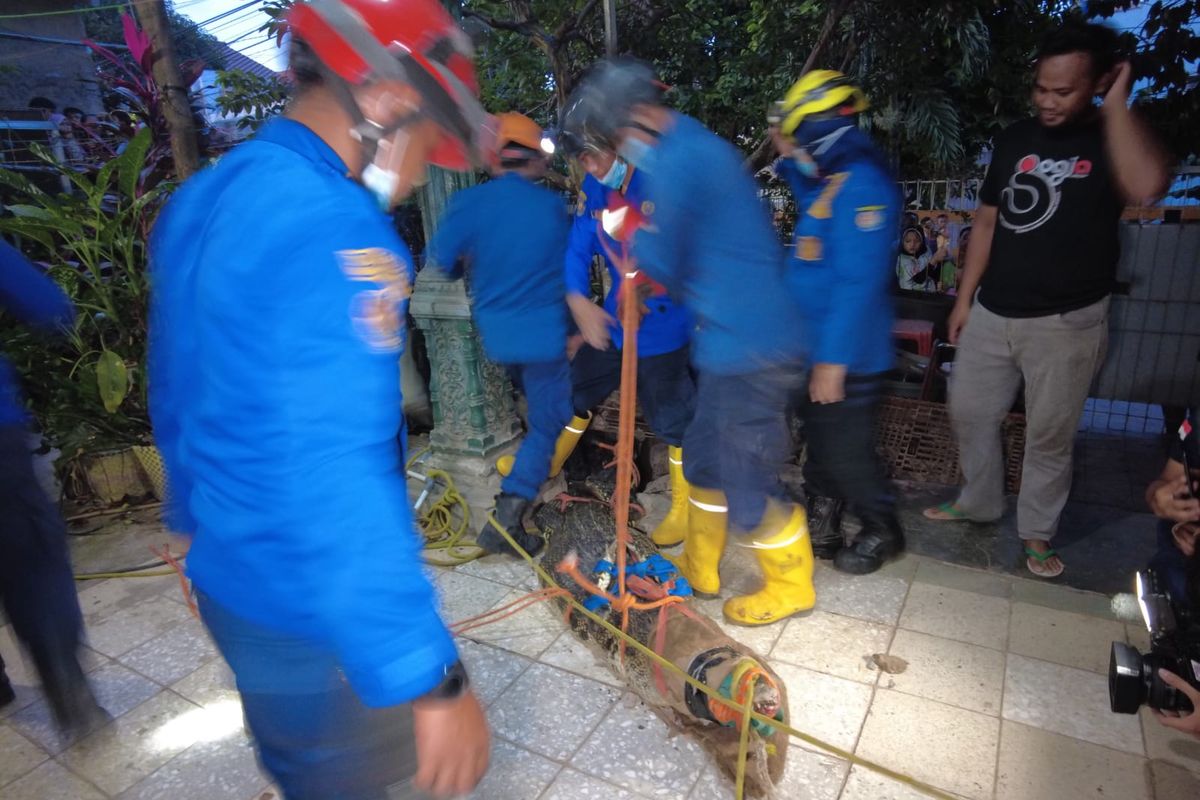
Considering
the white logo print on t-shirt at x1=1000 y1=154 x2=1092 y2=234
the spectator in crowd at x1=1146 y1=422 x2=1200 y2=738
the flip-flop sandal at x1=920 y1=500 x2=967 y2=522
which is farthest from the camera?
the flip-flop sandal at x1=920 y1=500 x2=967 y2=522

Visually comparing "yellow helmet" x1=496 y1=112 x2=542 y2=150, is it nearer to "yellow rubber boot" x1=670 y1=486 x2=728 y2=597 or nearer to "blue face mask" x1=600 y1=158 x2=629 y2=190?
"blue face mask" x1=600 y1=158 x2=629 y2=190

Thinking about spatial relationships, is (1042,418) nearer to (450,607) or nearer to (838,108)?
(838,108)

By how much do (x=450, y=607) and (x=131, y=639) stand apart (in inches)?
53.5

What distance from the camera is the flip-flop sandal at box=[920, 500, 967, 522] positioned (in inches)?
148

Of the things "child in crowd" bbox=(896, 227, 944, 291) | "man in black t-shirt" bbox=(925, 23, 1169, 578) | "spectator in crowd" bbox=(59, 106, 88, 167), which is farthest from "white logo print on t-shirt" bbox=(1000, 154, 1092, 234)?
"spectator in crowd" bbox=(59, 106, 88, 167)

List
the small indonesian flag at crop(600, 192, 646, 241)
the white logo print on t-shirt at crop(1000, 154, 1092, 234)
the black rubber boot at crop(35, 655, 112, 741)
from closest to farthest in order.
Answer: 1. the black rubber boot at crop(35, 655, 112, 741)
2. the small indonesian flag at crop(600, 192, 646, 241)
3. the white logo print on t-shirt at crop(1000, 154, 1092, 234)

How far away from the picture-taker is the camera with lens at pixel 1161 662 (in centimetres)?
180

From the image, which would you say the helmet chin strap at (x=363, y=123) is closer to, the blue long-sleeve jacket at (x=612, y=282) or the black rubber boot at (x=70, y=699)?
the blue long-sleeve jacket at (x=612, y=282)

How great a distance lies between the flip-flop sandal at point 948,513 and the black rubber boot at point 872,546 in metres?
0.53

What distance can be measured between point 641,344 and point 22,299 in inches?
91.2

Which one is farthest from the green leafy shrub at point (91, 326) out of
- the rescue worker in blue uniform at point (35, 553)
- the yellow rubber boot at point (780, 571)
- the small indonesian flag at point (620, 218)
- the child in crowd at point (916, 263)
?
the child in crowd at point (916, 263)

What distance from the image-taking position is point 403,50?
1106mm

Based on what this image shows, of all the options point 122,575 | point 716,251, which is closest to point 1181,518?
point 716,251

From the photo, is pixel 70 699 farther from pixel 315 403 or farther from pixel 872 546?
pixel 872 546
